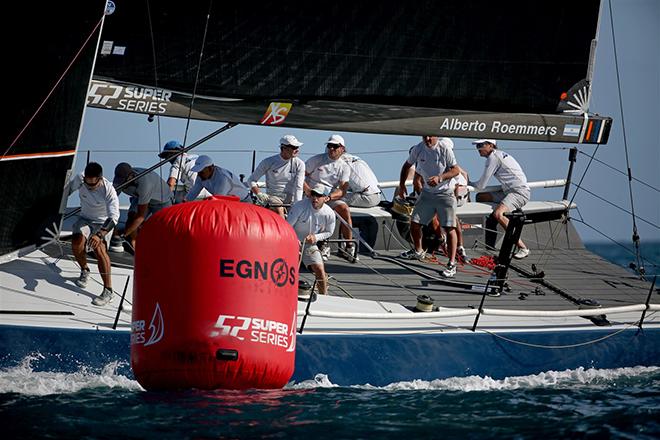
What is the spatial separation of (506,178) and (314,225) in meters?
2.82

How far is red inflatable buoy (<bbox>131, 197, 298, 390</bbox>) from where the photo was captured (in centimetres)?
643

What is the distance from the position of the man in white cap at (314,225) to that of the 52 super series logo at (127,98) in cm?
136

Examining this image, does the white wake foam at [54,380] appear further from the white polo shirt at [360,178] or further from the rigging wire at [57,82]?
Answer: the white polo shirt at [360,178]

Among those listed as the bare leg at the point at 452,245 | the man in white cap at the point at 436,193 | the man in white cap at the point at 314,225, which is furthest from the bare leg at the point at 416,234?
the man in white cap at the point at 314,225

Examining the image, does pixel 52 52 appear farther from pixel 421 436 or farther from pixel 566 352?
pixel 566 352

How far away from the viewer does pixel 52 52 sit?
803cm

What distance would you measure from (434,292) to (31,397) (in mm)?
3710

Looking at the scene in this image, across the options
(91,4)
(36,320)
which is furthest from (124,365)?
(91,4)

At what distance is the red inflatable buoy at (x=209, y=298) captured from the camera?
21.1ft

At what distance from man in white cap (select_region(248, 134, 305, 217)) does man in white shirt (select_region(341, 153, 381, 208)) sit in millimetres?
940

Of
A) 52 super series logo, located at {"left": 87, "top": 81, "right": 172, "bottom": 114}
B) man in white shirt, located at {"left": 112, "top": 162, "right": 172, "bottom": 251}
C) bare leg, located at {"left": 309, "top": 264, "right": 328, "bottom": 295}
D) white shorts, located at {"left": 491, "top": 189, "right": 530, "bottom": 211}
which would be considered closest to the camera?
52 super series logo, located at {"left": 87, "top": 81, "right": 172, "bottom": 114}

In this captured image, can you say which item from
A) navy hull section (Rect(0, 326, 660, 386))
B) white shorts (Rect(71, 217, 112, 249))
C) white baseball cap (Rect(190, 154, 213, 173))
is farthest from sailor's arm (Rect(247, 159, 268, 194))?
navy hull section (Rect(0, 326, 660, 386))

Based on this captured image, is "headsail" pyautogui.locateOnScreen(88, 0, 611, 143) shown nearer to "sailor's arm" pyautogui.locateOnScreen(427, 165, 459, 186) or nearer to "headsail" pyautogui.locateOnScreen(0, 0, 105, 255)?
"headsail" pyautogui.locateOnScreen(0, 0, 105, 255)

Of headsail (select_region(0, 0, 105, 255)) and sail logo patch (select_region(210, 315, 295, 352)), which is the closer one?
sail logo patch (select_region(210, 315, 295, 352))
